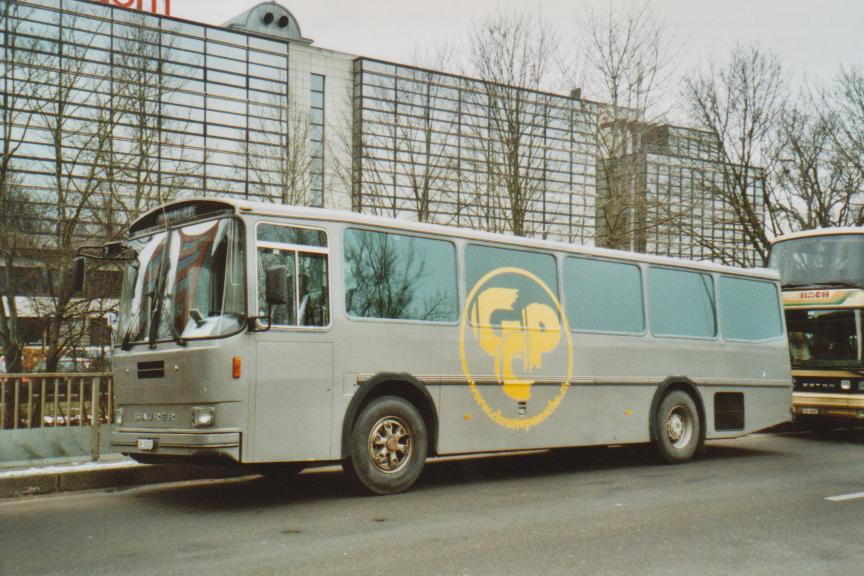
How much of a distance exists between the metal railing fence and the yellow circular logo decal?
4.61 meters

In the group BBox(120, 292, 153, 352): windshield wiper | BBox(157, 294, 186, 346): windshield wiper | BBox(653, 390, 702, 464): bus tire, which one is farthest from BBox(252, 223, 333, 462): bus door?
BBox(653, 390, 702, 464): bus tire

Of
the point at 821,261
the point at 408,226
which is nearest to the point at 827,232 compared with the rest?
the point at 821,261

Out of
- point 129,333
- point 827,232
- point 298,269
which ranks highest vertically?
point 827,232

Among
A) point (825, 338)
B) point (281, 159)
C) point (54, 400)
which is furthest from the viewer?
point (281, 159)

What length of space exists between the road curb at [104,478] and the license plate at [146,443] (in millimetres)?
1346

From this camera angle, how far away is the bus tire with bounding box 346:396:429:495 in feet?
28.5

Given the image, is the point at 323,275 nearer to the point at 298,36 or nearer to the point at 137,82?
the point at 137,82

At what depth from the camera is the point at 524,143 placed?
22.7 meters

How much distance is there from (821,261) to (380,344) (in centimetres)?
1086

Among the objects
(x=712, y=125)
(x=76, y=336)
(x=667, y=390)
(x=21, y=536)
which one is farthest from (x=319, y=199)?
(x=21, y=536)

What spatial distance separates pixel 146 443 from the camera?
27.4 ft

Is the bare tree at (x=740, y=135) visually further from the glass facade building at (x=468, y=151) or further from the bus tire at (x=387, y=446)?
the bus tire at (x=387, y=446)

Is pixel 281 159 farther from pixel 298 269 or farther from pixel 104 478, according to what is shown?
pixel 298 269

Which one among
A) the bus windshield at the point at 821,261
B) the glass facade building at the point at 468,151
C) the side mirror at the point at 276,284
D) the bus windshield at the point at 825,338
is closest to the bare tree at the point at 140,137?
the glass facade building at the point at 468,151
